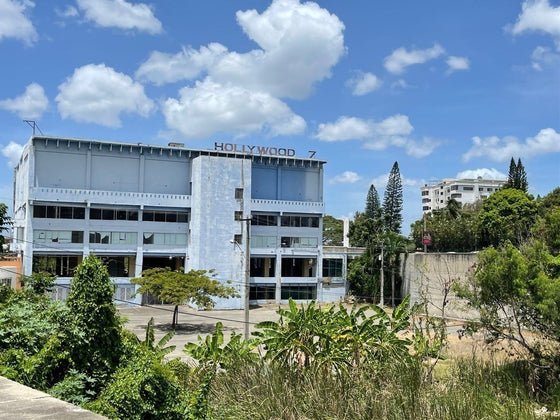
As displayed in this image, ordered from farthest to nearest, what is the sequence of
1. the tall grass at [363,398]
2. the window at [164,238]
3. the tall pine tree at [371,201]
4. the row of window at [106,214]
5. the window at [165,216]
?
the tall pine tree at [371,201] < the window at [165,216] < the window at [164,238] < the row of window at [106,214] < the tall grass at [363,398]

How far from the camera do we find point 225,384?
25.3 ft

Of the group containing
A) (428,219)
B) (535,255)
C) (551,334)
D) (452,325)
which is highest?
(428,219)

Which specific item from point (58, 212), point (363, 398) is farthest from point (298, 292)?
point (363, 398)

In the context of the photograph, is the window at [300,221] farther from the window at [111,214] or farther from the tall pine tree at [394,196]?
the tall pine tree at [394,196]

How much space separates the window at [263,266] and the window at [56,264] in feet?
51.2

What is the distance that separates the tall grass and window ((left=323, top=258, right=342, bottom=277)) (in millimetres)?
45787

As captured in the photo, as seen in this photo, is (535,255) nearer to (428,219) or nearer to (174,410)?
(174,410)

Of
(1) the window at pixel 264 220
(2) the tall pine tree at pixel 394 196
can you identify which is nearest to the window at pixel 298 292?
(1) the window at pixel 264 220

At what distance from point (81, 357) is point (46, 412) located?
3672 mm

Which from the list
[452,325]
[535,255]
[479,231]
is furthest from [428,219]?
[535,255]

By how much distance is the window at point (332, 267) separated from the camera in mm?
53156

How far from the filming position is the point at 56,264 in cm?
4341

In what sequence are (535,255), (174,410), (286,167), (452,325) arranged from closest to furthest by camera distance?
(174,410) → (535,255) → (452,325) → (286,167)

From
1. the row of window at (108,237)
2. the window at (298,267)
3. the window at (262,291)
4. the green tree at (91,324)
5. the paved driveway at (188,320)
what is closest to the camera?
the green tree at (91,324)
